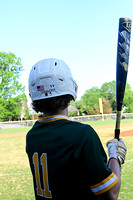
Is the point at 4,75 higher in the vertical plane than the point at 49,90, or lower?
higher

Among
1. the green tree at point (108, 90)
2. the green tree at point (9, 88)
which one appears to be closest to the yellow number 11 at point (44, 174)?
the green tree at point (9, 88)

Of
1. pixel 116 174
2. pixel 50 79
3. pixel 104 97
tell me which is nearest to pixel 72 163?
pixel 116 174

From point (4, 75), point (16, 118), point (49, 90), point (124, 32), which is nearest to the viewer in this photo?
point (49, 90)

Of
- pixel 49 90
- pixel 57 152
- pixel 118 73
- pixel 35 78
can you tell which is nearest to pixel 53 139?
pixel 57 152

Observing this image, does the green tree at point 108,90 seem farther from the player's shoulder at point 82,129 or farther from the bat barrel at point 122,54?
the player's shoulder at point 82,129

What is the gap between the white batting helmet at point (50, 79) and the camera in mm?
1762

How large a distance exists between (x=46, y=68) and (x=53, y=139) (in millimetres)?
603

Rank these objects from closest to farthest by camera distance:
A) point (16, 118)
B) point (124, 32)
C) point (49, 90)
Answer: point (49, 90)
point (124, 32)
point (16, 118)

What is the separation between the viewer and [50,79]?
1774 mm

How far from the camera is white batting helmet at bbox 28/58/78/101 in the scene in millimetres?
1762

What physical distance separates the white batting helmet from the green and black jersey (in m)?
0.27

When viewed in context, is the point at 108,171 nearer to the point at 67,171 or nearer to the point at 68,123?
the point at 67,171

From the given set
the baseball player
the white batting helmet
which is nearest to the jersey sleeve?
the baseball player

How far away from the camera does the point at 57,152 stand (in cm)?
153
